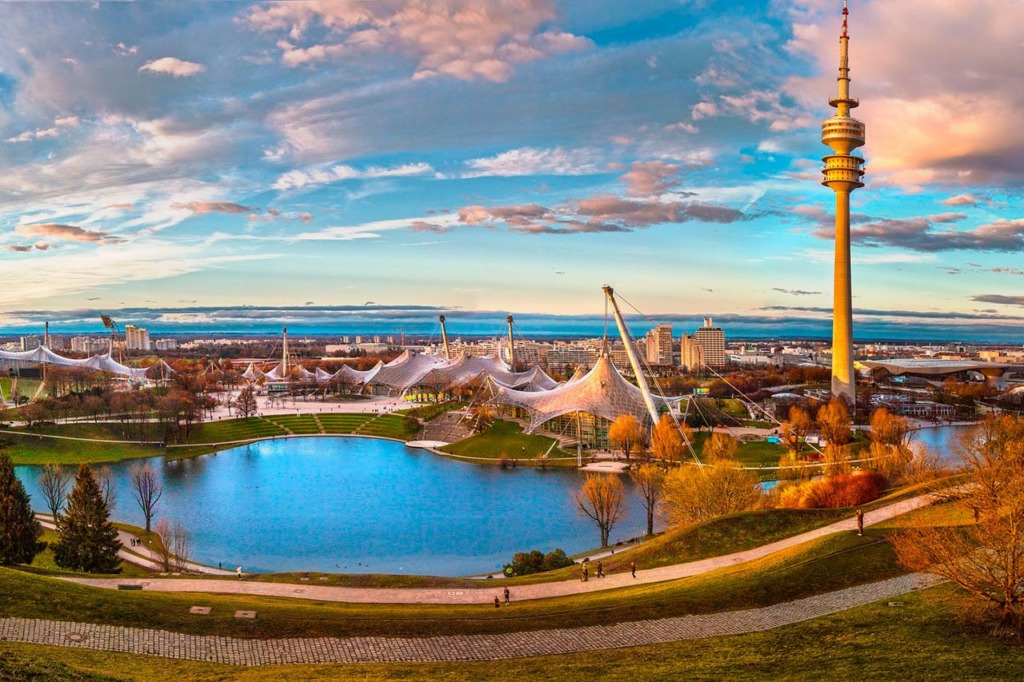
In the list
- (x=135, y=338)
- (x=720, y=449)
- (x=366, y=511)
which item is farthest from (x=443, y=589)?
(x=135, y=338)

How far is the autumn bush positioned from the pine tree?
23.8 meters

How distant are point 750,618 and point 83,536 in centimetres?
1966

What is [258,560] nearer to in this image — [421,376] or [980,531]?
[980,531]

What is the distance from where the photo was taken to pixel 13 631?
41.7 feet

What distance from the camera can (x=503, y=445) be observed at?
167ft

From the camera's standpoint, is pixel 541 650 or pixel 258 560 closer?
pixel 541 650

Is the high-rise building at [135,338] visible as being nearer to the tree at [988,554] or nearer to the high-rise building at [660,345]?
the high-rise building at [660,345]

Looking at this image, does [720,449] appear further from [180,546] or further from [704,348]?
[704,348]

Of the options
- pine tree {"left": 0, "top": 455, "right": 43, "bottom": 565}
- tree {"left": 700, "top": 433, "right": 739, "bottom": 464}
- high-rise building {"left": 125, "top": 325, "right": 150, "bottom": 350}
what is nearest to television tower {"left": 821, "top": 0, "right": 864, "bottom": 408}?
tree {"left": 700, "top": 433, "right": 739, "bottom": 464}

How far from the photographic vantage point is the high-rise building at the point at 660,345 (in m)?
148

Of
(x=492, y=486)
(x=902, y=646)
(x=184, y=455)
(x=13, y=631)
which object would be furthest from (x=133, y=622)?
(x=184, y=455)

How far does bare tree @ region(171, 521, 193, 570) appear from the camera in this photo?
2483 cm

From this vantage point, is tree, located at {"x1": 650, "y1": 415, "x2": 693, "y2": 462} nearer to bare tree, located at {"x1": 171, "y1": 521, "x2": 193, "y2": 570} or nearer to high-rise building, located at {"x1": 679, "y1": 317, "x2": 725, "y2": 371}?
bare tree, located at {"x1": 171, "y1": 521, "x2": 193, "y2": 570}

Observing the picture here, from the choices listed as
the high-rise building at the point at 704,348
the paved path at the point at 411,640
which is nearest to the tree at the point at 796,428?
the paved path at the point at 411,640
